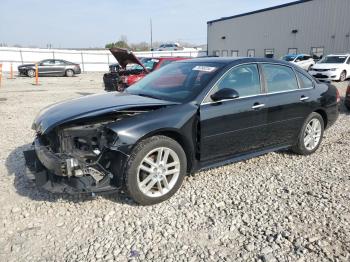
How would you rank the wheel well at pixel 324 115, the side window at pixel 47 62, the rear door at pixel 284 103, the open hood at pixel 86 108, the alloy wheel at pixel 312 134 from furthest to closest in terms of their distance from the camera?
the side window at pixel 47 62 < the wheel well at pixel 324 115 < the alloy wheel at pixel 312 134 < the rear door at pixel 284 103 < the open hood at pixel 86 108

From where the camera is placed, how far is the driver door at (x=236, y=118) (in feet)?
13.0

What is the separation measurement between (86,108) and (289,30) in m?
32.3

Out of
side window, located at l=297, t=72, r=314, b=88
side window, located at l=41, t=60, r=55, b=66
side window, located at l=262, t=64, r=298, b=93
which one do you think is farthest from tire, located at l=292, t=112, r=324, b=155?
side window, located at l=41, t=60, r=55, b=66

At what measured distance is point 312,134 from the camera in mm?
5375

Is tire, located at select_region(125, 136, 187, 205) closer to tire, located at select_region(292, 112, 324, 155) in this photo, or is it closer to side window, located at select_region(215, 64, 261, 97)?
side window, located at select_region(215, 64, 261, 97)

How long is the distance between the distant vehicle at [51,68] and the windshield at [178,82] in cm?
2144

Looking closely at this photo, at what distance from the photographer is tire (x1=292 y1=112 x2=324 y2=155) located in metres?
5.18

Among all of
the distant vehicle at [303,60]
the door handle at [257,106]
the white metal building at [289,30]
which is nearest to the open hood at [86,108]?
the door handle at [257,106]

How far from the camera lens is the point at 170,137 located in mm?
3742

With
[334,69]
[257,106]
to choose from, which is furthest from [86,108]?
[334,69]

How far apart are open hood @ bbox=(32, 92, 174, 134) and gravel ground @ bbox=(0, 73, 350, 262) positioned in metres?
0.90

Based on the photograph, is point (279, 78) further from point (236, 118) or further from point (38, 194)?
point (38, 194)

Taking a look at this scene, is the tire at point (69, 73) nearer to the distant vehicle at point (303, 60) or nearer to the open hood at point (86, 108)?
the distant vehicle at point (303, 60)

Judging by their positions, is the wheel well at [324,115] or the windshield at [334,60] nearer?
the wheel well at [324,115]
